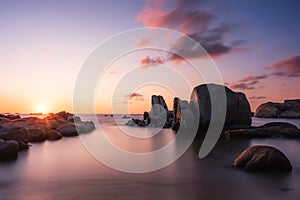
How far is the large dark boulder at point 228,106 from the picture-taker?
30.0 metres

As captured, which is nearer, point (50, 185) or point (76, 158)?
point (50, 185)

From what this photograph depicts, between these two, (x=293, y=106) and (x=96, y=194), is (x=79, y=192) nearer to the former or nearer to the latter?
(x=96, y=194)

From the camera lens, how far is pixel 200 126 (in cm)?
3044

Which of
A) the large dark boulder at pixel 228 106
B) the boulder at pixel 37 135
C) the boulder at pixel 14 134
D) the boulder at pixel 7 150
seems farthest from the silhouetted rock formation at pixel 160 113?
the boulder at pixel 7 150

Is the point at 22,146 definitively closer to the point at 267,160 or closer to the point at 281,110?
the point at 267,160

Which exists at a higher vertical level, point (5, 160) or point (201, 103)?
point (201, 103)

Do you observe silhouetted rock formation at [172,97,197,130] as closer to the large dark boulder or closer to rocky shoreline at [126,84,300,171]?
rocky shoreline at [126,84,300,171]

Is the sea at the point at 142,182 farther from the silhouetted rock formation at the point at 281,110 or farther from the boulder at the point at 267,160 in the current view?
the silhouetted rock formation at the point at 281,110

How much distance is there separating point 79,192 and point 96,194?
712 millimetres

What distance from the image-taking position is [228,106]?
29766 millimetres

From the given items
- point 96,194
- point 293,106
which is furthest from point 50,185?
point 293,106

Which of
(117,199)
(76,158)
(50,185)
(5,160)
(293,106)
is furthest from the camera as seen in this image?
Answer: (293,106)

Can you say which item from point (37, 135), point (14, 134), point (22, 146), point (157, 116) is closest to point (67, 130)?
point (37, 135)

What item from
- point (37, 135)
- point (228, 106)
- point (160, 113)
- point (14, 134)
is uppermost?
point (228, 106)
